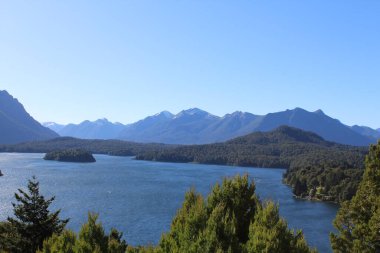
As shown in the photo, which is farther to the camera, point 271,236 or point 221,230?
point 221,230

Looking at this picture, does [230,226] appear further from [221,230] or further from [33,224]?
[33,224]

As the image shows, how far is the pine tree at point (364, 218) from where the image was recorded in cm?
2837

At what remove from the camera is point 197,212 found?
2017cm

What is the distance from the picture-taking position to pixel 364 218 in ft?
98.4

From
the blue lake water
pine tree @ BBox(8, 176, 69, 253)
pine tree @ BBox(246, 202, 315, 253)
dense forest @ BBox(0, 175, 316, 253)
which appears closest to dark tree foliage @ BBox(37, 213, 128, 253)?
dense forest @ BBox(0, 175, 316, 253)

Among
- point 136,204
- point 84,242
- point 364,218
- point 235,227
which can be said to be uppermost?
point 235,227

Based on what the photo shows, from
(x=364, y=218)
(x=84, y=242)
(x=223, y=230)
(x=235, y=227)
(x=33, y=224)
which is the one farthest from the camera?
(x=33, y=224)

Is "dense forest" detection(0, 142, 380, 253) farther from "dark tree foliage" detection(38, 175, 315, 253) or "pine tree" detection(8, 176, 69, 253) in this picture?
"pine tree" detection(8, 176, 69, 253)

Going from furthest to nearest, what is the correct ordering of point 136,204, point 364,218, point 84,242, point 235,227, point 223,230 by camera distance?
point 136,204, point 364,218, point 84,242, point 235,227, point 223,230

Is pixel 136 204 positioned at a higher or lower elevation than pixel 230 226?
lower

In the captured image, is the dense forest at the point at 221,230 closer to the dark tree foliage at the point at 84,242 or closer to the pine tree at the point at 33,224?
the dark tree foliage at the point at 84,242

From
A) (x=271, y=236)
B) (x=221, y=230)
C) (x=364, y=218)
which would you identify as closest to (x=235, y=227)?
(x=221, y=230)

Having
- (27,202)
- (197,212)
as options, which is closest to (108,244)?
(197,212)

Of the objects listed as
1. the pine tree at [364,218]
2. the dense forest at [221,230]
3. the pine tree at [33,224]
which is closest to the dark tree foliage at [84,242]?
the dense forest at [221,230]
